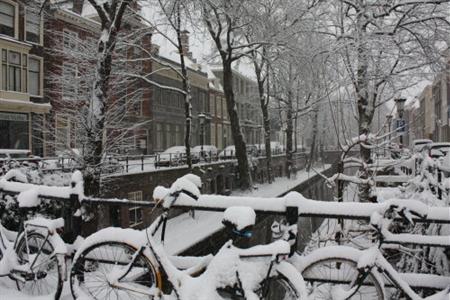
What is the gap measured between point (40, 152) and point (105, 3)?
1481 cm

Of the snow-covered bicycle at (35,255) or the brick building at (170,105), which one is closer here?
the snow-covered bicycle at (35,255)

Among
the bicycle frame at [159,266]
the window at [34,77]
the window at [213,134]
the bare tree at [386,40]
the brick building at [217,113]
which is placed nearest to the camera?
the bicycle frame at [159,266]

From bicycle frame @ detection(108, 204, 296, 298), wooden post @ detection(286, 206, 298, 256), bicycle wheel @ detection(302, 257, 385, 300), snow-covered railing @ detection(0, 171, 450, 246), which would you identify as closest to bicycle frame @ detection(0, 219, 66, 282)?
snow-covered railing @ detection(0, 171, 450, 246)

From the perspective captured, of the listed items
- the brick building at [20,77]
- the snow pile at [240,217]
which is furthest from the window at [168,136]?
the snow pile at [240,217]

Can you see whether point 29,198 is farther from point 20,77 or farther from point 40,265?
point 20,77

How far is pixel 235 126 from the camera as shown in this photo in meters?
26.9

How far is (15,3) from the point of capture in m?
25.3

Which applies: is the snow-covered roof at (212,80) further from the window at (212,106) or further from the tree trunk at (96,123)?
the tree trunk at (96,123)

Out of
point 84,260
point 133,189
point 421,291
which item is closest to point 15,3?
point 133,189

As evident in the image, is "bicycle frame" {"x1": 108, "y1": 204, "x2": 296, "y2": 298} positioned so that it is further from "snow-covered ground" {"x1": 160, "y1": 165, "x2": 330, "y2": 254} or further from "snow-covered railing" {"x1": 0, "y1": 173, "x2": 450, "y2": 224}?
"snow-covered ground" {"x1": 160, "y1": 165, "x2": 330, "y2": 254}

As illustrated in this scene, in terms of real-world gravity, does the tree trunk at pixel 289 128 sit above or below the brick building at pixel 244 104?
below

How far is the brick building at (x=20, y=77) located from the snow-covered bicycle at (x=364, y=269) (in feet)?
76.4

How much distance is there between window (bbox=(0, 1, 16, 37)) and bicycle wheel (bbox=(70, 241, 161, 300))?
79.2 feet

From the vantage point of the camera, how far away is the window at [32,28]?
86.5ft
